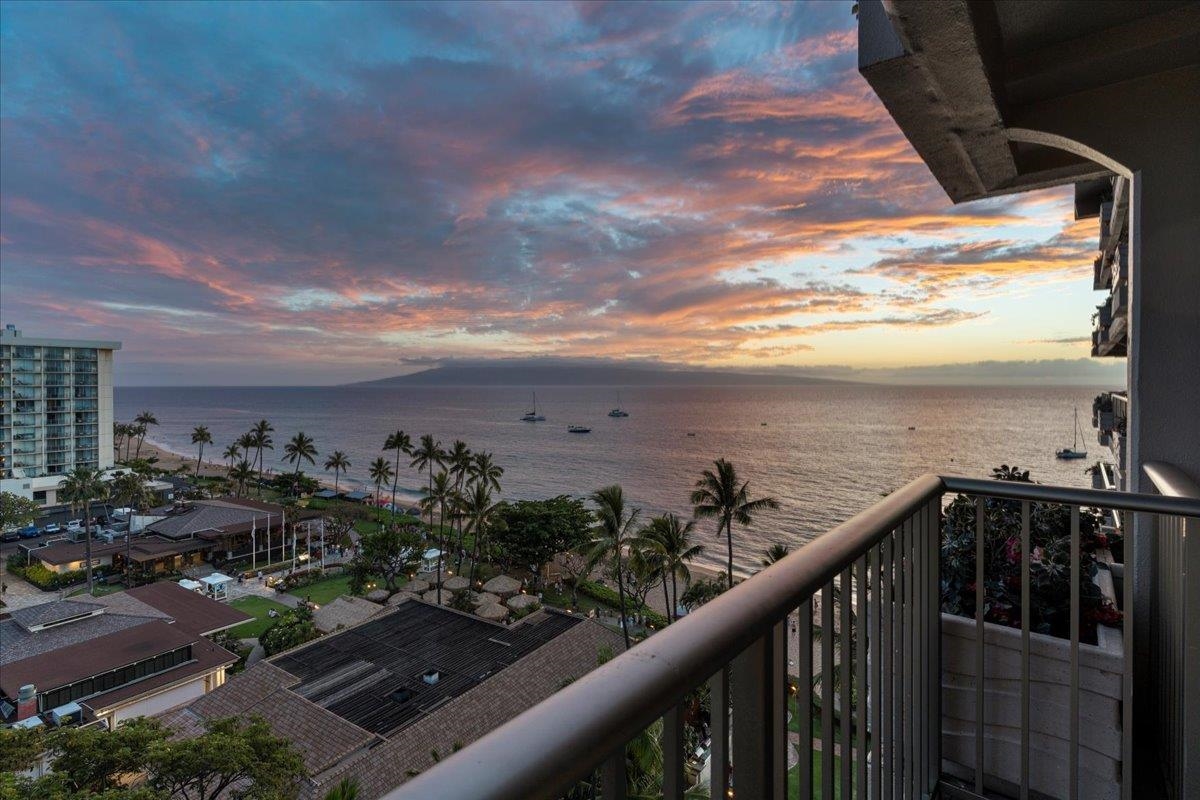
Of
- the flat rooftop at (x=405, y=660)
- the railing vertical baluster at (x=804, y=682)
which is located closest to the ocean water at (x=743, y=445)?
the flat rooftop at (x=405, y=660)

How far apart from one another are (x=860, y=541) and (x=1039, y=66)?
2.58m

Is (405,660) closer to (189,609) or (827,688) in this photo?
(189,609)

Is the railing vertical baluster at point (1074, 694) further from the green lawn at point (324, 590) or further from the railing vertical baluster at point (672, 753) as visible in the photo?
the green lawn at point (324, 590)

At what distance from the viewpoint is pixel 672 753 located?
634 millimetres

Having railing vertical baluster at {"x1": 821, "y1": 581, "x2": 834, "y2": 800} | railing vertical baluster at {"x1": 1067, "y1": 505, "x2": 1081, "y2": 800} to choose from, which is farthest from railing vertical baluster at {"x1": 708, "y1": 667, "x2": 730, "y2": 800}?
railing vertical baluster at {"x1": 1067, "y1": 505, "x2": 1081, "y2": 800}

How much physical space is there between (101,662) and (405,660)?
23.4 feet

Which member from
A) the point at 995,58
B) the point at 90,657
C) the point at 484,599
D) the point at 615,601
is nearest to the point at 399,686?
the point at 484,599

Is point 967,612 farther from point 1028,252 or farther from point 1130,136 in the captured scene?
point 1028,252

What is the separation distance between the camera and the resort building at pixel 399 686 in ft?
36.0

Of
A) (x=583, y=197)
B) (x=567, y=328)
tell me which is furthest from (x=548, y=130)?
(x=567, y=328)

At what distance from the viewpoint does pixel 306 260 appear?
194ft

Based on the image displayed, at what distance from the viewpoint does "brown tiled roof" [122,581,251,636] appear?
1703 centimetres

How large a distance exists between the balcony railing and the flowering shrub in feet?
0.32

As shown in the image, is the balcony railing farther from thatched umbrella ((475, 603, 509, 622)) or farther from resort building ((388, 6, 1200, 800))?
thatched umbrella ((475, 603, 509, 622))
